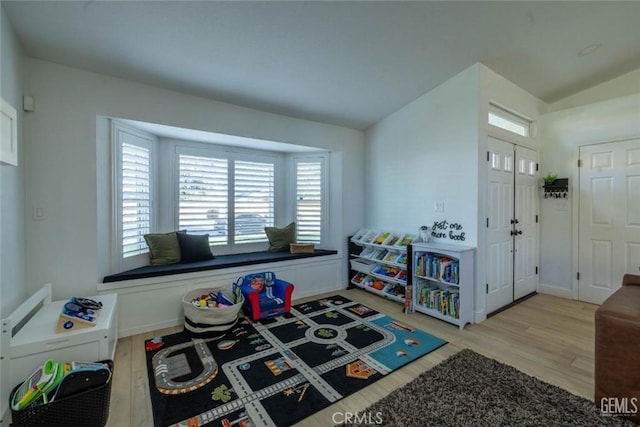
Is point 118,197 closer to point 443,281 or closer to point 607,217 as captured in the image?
point 443,281

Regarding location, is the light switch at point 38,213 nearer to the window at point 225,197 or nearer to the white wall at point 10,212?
the white wall at point 10,212

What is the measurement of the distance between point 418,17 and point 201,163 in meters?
2.95

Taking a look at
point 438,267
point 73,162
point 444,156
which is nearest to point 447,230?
point 438,267

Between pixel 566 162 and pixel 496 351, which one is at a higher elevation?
pixel 566 162

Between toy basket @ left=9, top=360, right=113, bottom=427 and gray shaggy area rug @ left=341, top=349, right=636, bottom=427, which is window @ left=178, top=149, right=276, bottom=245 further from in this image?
gray shaggy area rug @ left=341, top=349, right=636, bottom=427

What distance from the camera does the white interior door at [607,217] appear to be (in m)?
3.19

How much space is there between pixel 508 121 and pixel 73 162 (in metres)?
4.85

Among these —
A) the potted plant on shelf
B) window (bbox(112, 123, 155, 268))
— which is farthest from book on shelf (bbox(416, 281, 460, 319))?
window (bbox(112, 123, 155, 268))

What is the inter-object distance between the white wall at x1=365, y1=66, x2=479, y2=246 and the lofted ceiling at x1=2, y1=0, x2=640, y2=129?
1.06 feet

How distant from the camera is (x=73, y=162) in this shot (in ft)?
7.84

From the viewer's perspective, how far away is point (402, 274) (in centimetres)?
345

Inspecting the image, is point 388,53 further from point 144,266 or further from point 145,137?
point 144,266

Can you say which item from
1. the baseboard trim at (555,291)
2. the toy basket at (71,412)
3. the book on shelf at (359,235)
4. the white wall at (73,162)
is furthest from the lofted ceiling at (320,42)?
the baseboard trim at (555,291)

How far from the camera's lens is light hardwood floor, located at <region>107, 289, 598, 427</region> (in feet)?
5.65
